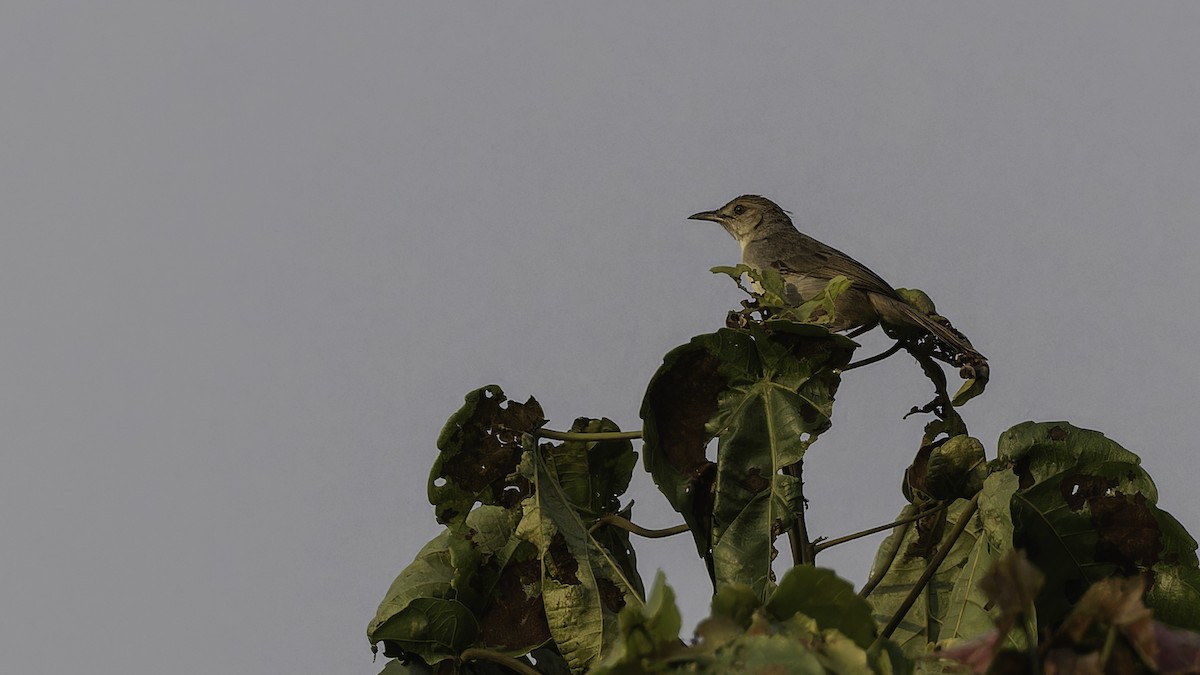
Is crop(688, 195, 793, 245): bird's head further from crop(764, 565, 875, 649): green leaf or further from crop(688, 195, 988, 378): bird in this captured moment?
crop(764, 565, 875, 649): green leaf

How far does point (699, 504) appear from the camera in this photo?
13.8 ft

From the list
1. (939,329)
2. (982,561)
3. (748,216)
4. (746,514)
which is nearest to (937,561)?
(982,561)

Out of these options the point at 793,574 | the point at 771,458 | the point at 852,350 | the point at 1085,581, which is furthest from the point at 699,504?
the point at 793,574

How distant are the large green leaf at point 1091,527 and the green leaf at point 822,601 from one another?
4.42 ft

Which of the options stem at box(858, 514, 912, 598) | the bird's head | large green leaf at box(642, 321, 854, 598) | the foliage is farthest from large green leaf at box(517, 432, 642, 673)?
the bird's head

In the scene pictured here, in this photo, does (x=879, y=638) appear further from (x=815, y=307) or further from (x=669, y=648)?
(x=815, y=307)

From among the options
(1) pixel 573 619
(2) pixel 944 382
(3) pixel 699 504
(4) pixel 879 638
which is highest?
(2) pixel 944 382

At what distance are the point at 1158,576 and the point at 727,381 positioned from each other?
54.4 inches

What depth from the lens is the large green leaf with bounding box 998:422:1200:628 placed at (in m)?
3.96

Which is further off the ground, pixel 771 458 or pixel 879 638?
pixel 771 458

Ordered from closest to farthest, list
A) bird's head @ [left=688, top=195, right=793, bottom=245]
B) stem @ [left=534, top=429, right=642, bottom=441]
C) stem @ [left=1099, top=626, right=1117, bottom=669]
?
stem @ [left=1099, top=626, right=1117, bottom=669] < stem @ [left=534, top=429, right=642, bottom=441] < bird's head @ [left=688, top=195, right=793, bottom=245]

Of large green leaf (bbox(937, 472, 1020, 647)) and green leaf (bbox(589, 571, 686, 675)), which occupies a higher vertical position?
Result: large green leaf (bbox(937, 472, 1020, 647))

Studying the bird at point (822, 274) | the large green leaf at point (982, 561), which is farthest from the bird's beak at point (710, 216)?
the large green leaf at point (982, 561)

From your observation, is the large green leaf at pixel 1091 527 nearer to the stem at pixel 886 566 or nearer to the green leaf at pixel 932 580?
the green leaf at pixel 932 580
